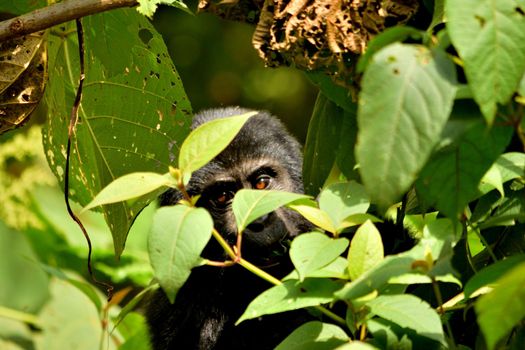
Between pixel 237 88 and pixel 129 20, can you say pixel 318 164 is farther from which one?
pixel 237 88

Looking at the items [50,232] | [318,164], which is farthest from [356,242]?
[50,232]

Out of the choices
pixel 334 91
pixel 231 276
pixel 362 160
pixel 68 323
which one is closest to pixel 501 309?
pixel 362 160

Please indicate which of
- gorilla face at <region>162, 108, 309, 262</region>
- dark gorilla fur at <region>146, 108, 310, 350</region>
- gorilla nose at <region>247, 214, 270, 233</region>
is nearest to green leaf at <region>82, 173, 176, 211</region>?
dark gorilla fur at <region>146, 108, 310, 350</region>

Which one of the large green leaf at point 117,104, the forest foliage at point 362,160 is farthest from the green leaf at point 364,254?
the large green leaf at point 117,104

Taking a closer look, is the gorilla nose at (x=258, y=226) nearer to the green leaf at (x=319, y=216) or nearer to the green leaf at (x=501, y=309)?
the green leaf at (x=319, y=216)

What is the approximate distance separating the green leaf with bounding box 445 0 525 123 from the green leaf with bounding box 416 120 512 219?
0.38 feet

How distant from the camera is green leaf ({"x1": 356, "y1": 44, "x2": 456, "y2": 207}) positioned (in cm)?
113

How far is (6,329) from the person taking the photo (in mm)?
3787

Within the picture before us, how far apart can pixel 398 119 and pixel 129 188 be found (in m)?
0.50

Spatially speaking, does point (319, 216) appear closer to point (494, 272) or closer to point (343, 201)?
point (343, 201)

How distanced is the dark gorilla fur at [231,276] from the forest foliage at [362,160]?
0.25m

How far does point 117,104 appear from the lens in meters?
2.42

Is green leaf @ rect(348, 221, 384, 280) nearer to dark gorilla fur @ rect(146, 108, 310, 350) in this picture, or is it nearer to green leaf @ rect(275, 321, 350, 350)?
green leaf @ rect(275, 321, 350, 350)

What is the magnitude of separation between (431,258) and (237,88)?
5.89 metres
